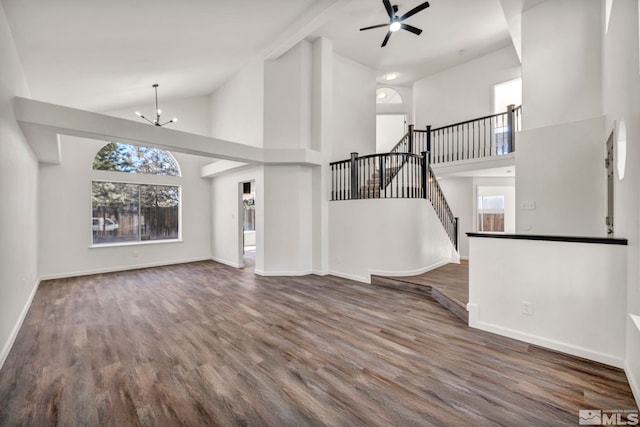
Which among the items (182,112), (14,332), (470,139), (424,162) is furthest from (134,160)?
(470,139)

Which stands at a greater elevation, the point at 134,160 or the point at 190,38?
the point at 190,38

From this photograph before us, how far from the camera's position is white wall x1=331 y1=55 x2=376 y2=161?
6598 mm

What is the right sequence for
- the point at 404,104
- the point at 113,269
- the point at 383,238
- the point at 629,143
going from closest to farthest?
the point at 629,143, the point at 383,238, the point at 113,269, the point at 404,104

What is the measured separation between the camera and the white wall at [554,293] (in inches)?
92.7

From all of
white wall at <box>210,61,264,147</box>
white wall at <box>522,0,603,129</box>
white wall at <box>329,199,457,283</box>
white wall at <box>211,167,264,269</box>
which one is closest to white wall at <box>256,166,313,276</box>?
white wall at <box>211,167,264,269</box>

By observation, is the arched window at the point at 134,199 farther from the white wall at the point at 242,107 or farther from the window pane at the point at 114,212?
the white wall at the point at 242,107

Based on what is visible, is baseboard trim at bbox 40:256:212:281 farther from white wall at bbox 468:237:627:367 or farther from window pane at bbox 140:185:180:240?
white wall at bbox 468:237:627:367

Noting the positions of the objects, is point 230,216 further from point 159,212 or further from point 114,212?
point 114,212

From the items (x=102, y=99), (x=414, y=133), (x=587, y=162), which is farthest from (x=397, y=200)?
(x=102, y=99)

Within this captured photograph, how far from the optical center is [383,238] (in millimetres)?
5172

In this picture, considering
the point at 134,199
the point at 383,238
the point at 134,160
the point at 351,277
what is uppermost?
the point at 134,160

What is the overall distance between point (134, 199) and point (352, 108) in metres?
6.06

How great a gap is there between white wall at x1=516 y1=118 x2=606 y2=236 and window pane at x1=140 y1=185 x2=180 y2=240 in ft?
25.7

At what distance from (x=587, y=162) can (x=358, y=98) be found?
5.07 meters
